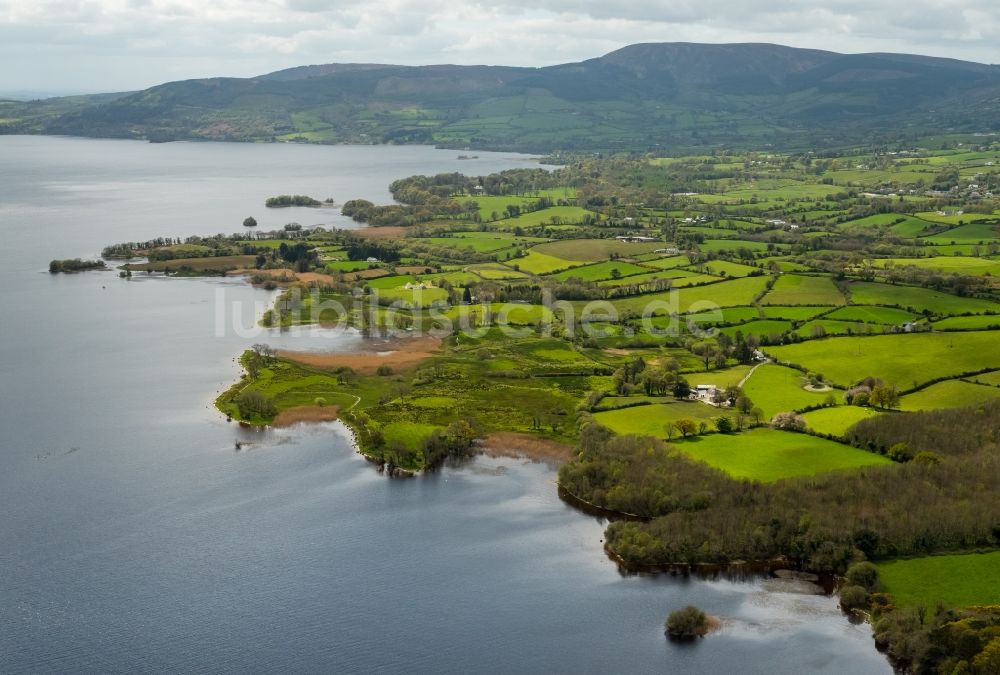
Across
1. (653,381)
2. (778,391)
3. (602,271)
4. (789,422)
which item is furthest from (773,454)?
(602,271)

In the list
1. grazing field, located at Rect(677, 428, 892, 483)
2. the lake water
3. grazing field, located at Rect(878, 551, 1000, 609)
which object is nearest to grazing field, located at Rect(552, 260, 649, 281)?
the lake water

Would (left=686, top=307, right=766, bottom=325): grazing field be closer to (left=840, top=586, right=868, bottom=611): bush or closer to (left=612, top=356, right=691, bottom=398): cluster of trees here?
(left=612, top=356, right=691, bottom=398): cluster of trees

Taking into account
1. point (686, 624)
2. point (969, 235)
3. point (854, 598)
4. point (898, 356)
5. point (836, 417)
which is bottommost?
point (686, 624)

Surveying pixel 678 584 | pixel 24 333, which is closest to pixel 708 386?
pixel 678 584

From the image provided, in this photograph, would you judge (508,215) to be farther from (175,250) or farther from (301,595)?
(301,595)

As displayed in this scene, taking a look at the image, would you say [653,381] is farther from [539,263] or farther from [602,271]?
[539,263]
